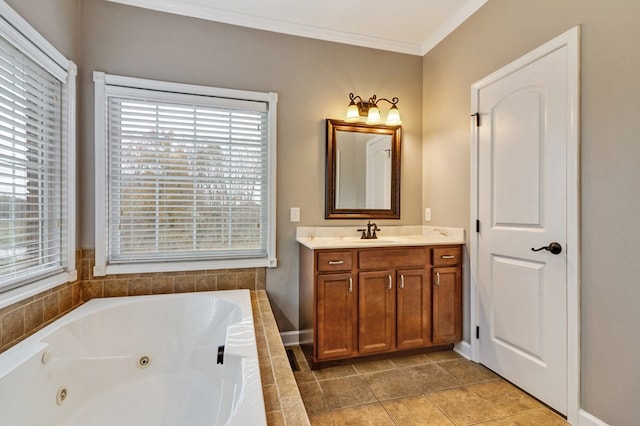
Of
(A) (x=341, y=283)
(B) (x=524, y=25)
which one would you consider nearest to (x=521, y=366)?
(A) (x=341, y=283)

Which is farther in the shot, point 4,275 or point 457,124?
point 457,124

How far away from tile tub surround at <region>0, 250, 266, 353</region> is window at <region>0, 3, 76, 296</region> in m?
0.09

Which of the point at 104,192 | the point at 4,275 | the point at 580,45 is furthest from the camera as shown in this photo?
the point at 104,192

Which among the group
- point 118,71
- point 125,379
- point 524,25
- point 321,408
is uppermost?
point 524,25

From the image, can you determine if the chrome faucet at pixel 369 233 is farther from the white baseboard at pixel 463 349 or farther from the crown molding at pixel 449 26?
the crown molding at pixel 449 26

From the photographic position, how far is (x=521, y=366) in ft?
6.26

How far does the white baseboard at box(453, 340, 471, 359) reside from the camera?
2.33 m

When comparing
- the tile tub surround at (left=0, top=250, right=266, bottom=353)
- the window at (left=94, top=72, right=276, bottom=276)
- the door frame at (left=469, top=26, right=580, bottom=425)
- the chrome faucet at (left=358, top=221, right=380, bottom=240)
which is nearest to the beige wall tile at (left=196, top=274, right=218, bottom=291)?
the tile tub surround at (left=0, top=250, right=266, bottom=353)

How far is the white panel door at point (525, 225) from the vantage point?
5.52 feet

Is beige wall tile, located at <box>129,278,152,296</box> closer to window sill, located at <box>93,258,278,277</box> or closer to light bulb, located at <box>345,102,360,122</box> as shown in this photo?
window sill, located at <box>93,258,278,277</box>

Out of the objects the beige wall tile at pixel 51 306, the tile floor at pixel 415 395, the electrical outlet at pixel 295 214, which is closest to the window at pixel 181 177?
the electrical outlet at pixel 295 214

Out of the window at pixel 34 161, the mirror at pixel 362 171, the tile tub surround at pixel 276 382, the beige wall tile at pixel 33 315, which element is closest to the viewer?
the tile tub surround at pixel 276 382

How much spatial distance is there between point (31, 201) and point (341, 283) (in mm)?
1886

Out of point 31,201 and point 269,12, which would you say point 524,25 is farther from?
point 31,201
